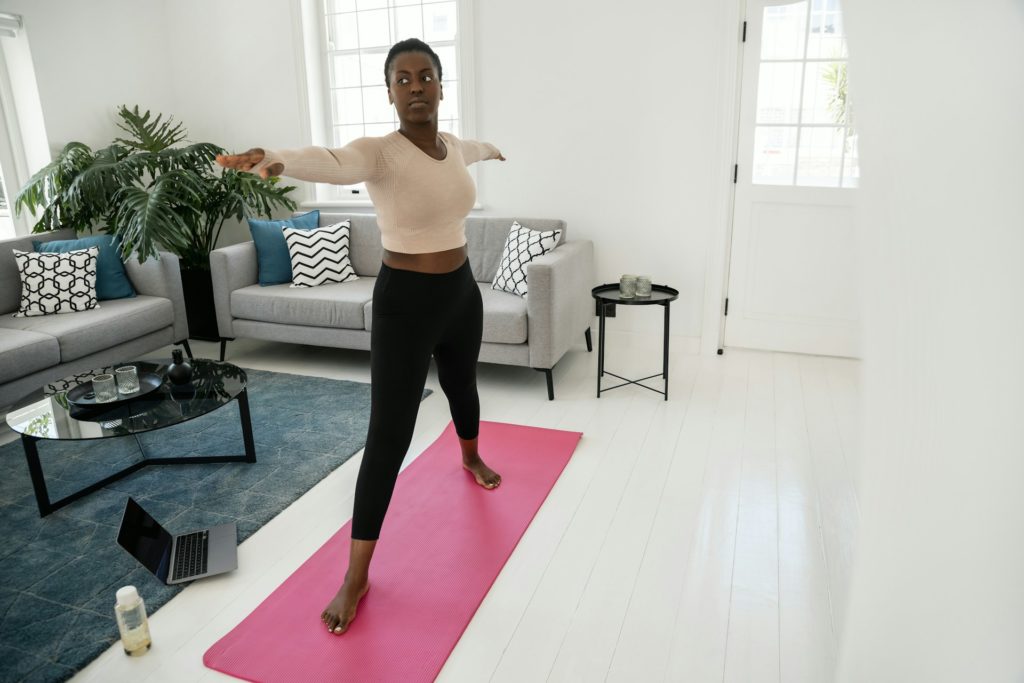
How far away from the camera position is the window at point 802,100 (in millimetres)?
3572

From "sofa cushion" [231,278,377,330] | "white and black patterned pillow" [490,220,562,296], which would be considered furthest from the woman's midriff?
"sofa cushion" [231,278,377,330]

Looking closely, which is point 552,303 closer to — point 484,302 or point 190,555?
point 484,302

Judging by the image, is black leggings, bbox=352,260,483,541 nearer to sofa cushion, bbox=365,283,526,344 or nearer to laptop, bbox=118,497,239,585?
laptop, bbox=118,497,239,585

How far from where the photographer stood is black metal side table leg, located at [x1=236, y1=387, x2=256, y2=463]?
2721 millimetres

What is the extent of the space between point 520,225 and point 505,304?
695 mm

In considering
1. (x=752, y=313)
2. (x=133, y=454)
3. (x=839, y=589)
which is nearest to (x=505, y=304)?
(x=752, y=313)

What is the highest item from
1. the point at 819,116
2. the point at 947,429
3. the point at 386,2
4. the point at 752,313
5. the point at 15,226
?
the point at 386,2

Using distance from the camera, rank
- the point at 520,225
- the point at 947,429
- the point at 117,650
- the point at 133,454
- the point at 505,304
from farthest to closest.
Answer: the point at 520,225, the point at 505,304, the point at 133,454, the point at 117,650, the point at 947,429

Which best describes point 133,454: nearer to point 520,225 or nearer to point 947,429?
point 520,225

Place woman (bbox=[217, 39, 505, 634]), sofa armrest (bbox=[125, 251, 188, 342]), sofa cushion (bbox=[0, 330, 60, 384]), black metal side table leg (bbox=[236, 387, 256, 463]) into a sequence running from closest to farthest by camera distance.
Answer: woman (bbox=[217, 39, 505, 634])
black metal side table leg (bbox=[236, 387, 256, 463])
sofa cushion (bbox=[0, 330, 60, 384])
sofa armrest (bbox=[125, 251, 188, 342])

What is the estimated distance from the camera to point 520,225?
13.3 ft

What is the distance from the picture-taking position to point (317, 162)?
1.62 m

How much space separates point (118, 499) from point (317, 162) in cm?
166

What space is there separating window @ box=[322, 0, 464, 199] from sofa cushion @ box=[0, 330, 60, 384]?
86.7 inches
